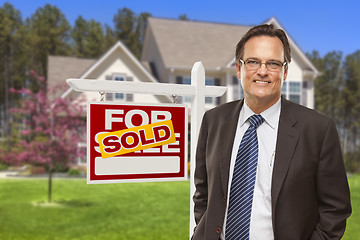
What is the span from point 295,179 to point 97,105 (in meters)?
1.71

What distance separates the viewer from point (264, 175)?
227 cm

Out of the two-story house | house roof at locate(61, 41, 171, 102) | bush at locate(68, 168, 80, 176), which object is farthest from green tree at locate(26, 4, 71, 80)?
bush at locate(68, 168, 80, 176)

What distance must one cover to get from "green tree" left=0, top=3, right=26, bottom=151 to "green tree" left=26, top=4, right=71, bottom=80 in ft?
4.22

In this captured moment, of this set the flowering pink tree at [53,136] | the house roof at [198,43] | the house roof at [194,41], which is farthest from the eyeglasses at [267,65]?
the house roof at [194,41]

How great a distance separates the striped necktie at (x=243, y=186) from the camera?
2277mm

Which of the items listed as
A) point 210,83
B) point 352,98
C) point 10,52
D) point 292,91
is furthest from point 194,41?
point 352,98

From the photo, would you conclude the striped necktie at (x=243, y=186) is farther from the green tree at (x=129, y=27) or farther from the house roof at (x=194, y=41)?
the green tree at (x=129, y=27)

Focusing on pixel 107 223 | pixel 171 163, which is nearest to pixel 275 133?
pixel 171 163

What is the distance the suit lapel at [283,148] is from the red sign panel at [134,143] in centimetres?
127

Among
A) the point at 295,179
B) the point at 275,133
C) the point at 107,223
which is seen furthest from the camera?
the point at 107,223

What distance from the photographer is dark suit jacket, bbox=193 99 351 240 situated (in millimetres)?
2193

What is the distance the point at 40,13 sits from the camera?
151 ft

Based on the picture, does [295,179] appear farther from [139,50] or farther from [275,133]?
[139,50]

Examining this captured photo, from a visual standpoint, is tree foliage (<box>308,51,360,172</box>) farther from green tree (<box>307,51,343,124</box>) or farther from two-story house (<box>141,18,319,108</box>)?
two-story house (<box>141,18,319,108</box>)
